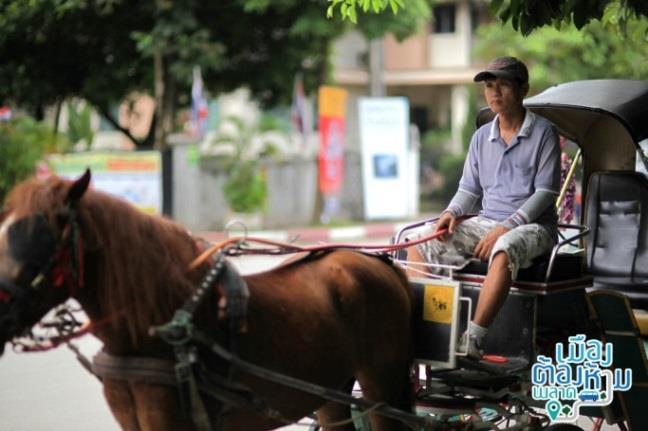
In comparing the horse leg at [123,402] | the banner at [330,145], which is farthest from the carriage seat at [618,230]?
the banner at [330,145]

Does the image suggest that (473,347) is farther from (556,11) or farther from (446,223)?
(556,11)

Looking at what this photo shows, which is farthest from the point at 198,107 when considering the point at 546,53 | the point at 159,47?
the point at 546,53

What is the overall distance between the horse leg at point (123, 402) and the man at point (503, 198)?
181 centimetres

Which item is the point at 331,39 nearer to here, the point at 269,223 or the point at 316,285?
the point at 269,223

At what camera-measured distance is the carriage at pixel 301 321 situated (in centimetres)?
356

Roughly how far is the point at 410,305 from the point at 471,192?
3.15 feet

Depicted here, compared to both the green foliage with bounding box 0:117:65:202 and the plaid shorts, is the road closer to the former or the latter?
the plaid shorts

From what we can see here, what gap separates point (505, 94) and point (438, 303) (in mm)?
1173

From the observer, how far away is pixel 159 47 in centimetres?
1992

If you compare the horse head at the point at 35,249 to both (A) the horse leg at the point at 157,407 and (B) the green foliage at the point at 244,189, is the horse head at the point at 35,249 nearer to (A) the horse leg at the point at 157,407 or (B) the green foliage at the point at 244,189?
(A) the horse leg at the point at 157,407

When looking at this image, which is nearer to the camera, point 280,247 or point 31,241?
point 31,241

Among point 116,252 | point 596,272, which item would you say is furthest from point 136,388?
point 596,272

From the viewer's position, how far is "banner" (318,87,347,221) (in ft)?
73.0

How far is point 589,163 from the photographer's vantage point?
6.96 metres
